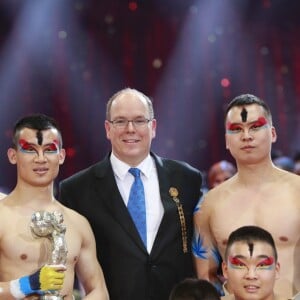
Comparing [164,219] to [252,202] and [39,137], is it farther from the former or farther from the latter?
[39,137]

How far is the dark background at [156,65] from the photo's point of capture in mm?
7441

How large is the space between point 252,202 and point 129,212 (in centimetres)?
53

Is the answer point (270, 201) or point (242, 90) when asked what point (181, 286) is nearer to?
point (270, 201)

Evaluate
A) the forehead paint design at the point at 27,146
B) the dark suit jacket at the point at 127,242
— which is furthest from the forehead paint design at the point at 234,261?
the forehead paint design at the point at 27,146

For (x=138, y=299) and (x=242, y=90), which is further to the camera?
(x=242, y=90)

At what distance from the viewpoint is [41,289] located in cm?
325

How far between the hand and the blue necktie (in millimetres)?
593

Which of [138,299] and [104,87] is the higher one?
[104,87]

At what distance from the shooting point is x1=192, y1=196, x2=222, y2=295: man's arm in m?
3.74

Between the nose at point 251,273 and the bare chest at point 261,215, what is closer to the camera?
the nose at point 251,273

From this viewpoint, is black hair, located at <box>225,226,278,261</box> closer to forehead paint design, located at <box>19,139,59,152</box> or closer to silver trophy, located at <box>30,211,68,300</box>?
silver trophy, located at <box>30,211,68,300</box>

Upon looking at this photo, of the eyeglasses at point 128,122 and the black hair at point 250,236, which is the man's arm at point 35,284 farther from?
the eyeglasses at point 128,122

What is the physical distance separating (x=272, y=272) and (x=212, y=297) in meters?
0.24

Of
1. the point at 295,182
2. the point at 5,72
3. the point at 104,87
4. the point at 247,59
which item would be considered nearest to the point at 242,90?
the point at 247,59
